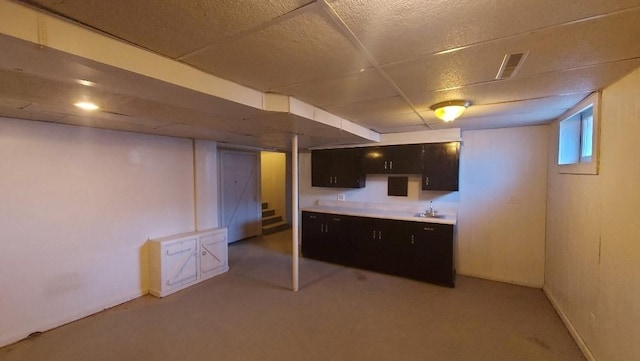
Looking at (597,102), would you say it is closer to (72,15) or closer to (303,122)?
(303,122)

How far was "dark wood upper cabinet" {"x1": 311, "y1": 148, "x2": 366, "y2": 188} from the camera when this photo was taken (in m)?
4.84

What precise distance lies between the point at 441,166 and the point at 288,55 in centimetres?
330

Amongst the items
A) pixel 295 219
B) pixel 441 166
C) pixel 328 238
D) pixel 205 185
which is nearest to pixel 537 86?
pixel 441 166

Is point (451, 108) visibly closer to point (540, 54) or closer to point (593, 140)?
point (540, 54)

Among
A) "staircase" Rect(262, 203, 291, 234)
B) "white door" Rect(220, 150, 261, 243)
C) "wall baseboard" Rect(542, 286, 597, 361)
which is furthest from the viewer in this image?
"staircase" Rect(262, 203, 291, 234)

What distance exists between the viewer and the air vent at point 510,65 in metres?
1.55

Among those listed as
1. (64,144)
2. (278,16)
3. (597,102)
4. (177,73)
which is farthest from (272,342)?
(597,102)

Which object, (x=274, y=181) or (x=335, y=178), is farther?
(x=274, y=181)

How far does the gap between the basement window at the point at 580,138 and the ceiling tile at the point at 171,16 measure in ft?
8.89

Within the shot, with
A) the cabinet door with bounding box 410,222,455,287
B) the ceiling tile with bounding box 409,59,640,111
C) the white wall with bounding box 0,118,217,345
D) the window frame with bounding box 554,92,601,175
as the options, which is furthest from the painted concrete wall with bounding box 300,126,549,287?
the white wall with bounding box 0,118,217,345

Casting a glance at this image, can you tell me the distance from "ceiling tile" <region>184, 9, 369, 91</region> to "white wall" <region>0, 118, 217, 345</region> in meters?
2.37

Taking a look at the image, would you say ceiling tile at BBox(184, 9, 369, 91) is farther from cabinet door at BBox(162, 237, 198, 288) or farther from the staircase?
the staircase

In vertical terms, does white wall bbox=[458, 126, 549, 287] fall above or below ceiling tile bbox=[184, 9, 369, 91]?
below

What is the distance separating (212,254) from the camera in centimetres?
412
